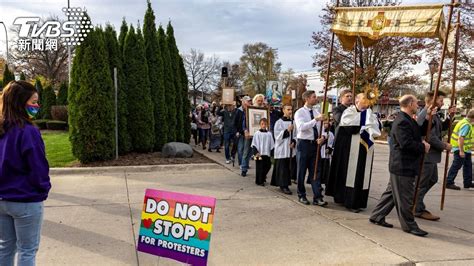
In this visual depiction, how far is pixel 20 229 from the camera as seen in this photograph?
296 centimetres

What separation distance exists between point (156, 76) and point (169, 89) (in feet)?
2.82

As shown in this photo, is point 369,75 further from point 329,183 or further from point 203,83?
point 203,83

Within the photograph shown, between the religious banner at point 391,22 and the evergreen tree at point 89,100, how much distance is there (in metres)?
6.05

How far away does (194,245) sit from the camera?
11.1ft

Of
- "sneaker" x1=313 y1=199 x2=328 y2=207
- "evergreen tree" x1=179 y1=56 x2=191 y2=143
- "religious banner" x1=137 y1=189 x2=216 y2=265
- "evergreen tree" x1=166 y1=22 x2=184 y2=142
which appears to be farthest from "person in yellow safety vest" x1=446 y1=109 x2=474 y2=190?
"evergreen tree" x1=179 y1=56 x2=191 y2=143

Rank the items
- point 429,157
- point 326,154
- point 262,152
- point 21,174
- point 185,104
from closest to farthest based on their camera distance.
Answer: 1. point 21,174
2. point 429,157
3. point 326,154
4. point 262,152
5. point 185,104

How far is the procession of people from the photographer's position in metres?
5.20

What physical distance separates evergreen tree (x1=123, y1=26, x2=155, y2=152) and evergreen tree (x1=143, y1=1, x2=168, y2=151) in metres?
0.48

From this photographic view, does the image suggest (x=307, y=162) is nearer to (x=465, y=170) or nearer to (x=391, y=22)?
(x=391, y=22)

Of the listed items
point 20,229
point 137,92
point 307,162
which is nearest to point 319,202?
point 307,162

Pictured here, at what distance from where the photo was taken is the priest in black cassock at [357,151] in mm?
6291

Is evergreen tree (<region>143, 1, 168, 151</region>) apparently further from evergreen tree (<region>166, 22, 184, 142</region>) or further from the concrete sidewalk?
the concrete sidewalk

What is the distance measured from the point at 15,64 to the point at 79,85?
147 feet

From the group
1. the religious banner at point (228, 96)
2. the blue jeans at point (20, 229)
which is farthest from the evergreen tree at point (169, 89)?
the blue jeans at point (20, 229)
